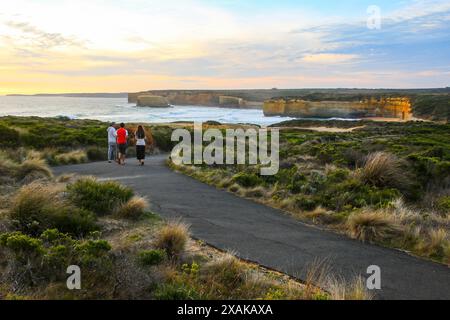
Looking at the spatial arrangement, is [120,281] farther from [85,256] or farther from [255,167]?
[255,167]

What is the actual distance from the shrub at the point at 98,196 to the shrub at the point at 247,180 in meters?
4.75

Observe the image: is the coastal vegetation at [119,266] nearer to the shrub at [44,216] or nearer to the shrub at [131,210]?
the shrub at [44,216]

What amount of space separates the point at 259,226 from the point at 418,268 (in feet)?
10.7

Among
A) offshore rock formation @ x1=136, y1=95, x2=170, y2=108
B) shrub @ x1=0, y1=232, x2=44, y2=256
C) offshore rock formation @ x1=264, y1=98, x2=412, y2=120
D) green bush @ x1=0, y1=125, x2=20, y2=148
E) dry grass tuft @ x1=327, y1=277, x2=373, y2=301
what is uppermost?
offshore rock formation @ x1=136, y1=95, x2=170, y2=108

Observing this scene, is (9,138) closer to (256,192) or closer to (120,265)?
(256,192)

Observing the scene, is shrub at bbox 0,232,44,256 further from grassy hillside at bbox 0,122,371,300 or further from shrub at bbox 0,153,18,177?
shrub at bbox 0,153,18,177

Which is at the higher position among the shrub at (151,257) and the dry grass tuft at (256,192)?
the shrub at (151,257)

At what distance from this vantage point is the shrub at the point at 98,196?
8.88 meters

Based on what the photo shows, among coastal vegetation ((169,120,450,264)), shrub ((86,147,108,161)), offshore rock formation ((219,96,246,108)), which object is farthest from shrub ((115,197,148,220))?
offshore rock formation ((219,96,246,108))

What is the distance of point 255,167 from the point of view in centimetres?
1644

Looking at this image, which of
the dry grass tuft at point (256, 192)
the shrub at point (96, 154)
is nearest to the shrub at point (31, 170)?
the dry grass tuft at point (256, 192)

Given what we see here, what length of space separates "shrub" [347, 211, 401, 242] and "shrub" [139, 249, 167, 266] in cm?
407

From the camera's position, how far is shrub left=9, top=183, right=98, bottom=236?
23.4 feet
